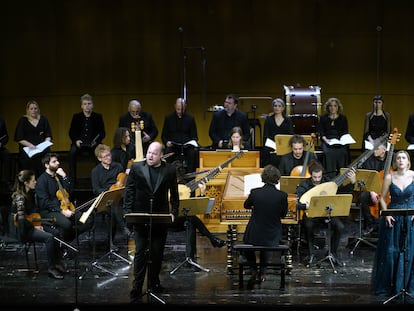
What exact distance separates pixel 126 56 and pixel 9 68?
218 cm

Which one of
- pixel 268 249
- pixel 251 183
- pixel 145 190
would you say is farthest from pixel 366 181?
pixel 145 190

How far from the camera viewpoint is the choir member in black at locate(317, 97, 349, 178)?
1088 cm

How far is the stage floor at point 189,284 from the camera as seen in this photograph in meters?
7.04

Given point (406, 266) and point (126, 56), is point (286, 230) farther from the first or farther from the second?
point (126, 56)

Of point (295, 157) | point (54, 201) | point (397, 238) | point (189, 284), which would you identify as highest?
point (295, 157)

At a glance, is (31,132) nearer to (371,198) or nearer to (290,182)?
(290,182)

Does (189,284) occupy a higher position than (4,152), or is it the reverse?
(4,152)

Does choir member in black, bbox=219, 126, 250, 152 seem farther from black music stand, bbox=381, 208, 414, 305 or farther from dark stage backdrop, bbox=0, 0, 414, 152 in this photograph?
black music stand, bbox=381, 208, 414, 305

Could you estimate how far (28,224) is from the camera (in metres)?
7.93

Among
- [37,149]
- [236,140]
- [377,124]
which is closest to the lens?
[236,140]

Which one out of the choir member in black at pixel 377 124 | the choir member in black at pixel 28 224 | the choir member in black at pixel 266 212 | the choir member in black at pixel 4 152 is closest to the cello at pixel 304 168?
the choir member in black at pixel 266 212

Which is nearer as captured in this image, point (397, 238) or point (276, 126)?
point (397, 238)

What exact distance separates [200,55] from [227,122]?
324 centimetres

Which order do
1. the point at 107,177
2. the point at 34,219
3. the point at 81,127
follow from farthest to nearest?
the point at 81,127
the point at 107,177
the point at 34,219
